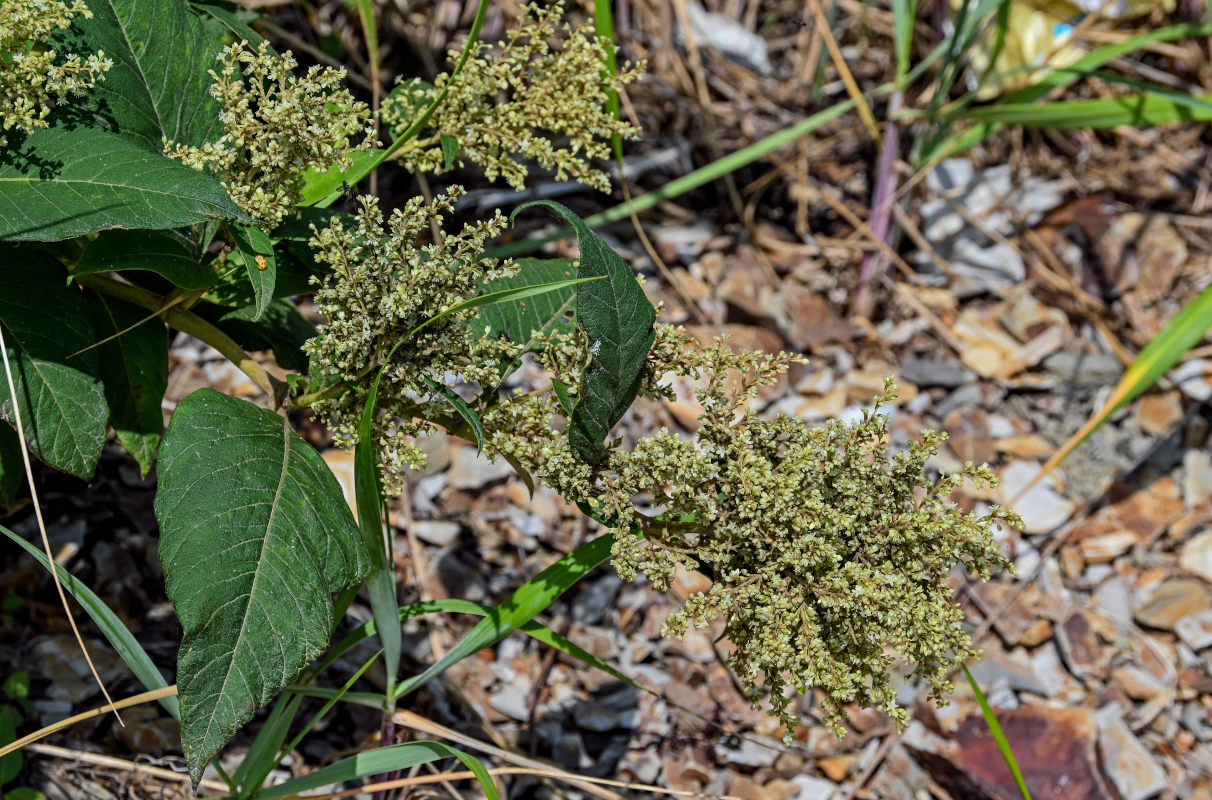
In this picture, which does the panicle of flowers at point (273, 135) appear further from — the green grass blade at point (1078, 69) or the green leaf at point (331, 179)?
the green grass blade at point (1078, 69)

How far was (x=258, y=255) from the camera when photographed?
0.99 m

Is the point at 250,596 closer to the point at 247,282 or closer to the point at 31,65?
the point at 247,282

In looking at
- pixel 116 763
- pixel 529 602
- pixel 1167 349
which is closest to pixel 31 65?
pixel 529 602

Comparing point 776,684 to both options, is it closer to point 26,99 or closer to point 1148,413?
point 26,99

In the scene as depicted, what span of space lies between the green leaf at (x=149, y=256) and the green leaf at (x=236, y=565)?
13 cm

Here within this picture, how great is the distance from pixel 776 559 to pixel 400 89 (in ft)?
2.42

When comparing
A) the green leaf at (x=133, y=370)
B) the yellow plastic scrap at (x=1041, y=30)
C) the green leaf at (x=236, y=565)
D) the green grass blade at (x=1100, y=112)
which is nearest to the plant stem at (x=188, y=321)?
the green leaf at (x=133, y=370)

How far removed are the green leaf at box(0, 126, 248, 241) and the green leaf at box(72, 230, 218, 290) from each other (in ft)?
0.19

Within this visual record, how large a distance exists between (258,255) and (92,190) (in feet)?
0.50

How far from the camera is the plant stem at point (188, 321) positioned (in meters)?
1.14

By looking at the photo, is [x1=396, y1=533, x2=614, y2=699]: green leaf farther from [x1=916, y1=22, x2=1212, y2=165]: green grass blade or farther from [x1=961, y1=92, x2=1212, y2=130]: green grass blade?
[x1=916, y1=22, x2=1212, y2=165]: green grass blade

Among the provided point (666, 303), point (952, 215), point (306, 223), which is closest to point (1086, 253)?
point (952, 215)

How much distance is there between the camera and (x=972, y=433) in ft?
7.59

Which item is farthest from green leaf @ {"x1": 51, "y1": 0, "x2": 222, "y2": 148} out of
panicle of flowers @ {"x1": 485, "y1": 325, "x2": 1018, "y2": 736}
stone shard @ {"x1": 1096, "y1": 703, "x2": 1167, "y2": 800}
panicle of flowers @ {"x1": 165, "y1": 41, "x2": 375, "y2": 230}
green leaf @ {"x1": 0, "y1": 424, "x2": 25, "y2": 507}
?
stone shard @ {"x1": 1096, "y1": 703, "x2": 1167, "y2": 800}
